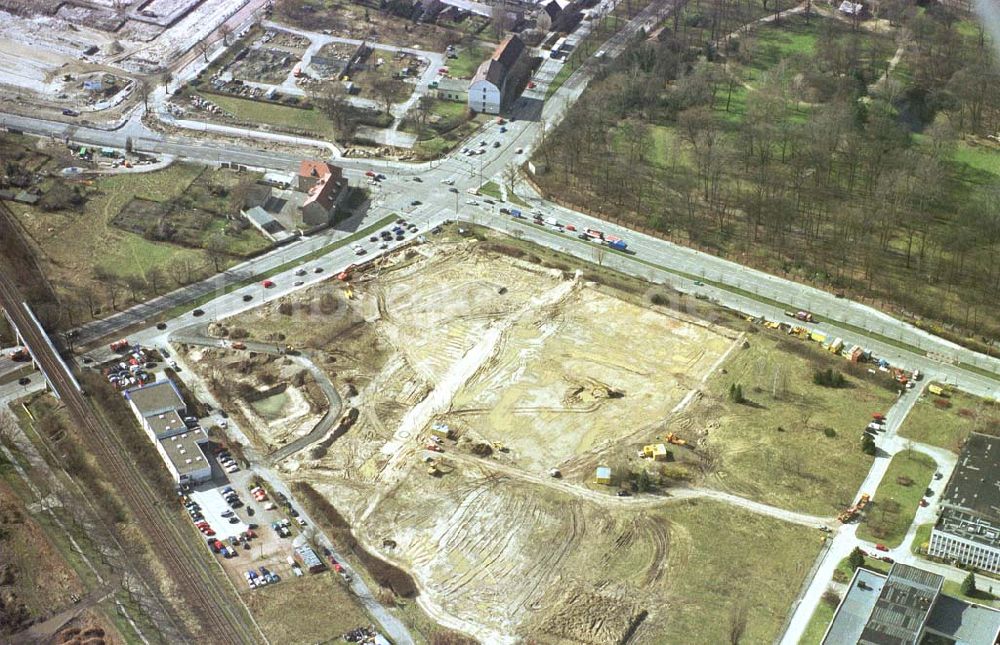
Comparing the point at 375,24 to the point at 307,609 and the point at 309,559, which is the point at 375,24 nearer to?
the point at 309,559

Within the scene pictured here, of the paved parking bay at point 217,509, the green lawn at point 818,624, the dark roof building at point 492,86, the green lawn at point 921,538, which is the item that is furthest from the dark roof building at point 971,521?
the dark roof building at point 492,86

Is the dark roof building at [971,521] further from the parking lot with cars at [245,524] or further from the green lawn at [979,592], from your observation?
the parking lot with cars at [245,524]

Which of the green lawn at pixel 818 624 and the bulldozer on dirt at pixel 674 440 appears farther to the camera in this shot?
the bulldozer on dirt at pixel 674 440

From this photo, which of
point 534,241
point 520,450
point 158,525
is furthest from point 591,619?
point 534,241

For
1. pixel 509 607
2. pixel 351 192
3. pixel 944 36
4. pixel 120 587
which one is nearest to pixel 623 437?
pixel 509 607

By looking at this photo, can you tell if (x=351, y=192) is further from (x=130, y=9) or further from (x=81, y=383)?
(x=130, y=9)

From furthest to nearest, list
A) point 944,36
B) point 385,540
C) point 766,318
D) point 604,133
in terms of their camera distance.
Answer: point 944,36, point 604,133, point 766,318, point 385,540
